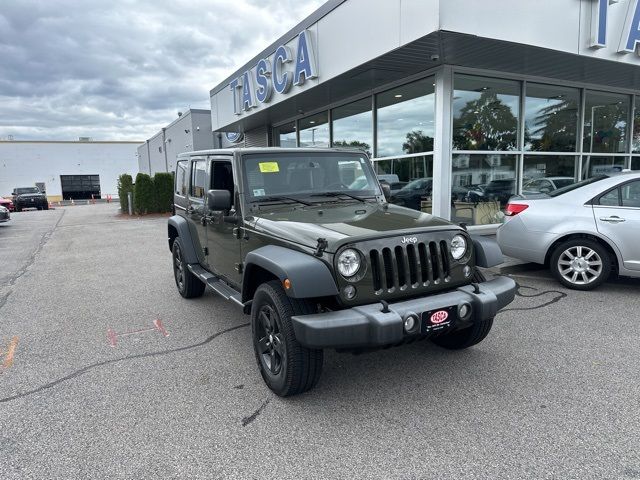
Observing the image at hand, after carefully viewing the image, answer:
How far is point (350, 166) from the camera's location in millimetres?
4656

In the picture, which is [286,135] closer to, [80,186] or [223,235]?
[223,235]

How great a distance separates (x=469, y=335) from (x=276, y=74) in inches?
379

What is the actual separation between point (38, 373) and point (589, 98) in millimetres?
12589

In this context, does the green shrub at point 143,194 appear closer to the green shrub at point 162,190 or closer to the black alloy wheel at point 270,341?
the green shrub at point 162,190

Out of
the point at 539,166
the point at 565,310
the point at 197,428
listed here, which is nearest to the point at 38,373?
the point at 197,428

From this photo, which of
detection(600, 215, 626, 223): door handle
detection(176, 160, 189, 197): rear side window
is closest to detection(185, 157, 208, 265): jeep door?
detection(176, 160, 189, 197): rear side window

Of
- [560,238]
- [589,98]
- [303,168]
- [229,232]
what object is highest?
[589,98]

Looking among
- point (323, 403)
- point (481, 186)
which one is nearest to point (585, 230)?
point (481, 186)

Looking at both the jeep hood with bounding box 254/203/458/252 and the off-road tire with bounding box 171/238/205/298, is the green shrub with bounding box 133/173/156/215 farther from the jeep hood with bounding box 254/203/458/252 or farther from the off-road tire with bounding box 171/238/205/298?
the jeep hood with bounding box 254/203/458/252

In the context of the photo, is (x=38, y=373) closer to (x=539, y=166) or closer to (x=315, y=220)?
(x=315, y=220)

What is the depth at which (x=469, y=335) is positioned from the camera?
153 inches

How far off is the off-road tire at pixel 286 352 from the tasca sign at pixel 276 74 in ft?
25.7

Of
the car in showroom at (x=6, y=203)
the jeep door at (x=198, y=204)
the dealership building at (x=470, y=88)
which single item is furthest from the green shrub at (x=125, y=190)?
the jeep door at (x=198, y=204)

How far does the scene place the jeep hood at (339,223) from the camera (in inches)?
126
